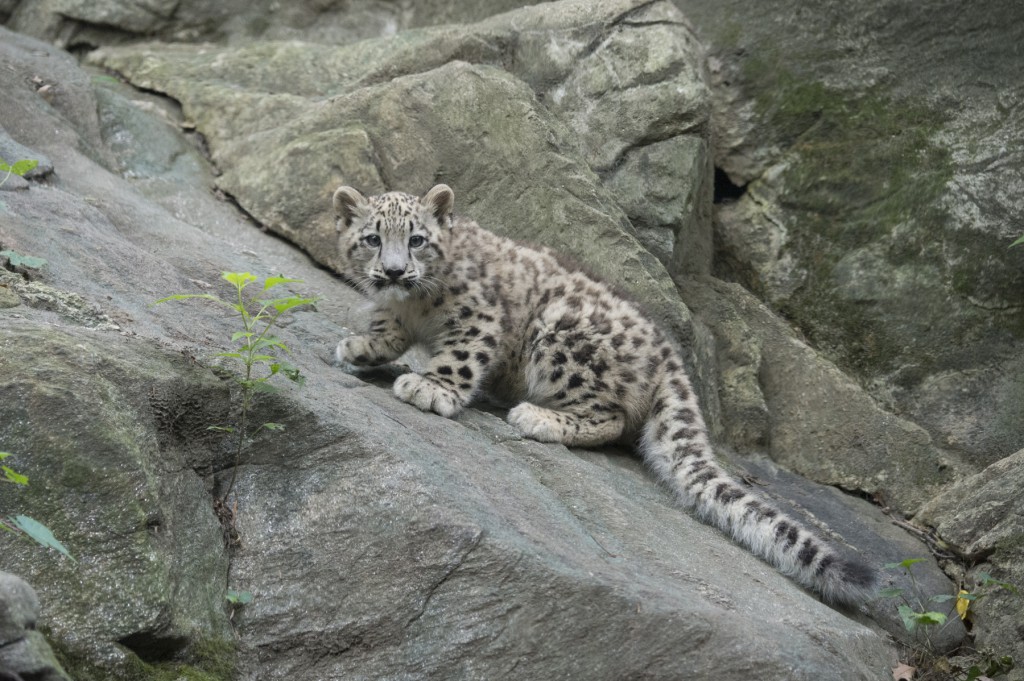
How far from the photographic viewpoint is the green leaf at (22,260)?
488 centimetres

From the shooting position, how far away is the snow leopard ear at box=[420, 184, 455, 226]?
6832 millimetres

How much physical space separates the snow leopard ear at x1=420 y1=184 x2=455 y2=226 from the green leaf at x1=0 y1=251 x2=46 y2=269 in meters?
2.50

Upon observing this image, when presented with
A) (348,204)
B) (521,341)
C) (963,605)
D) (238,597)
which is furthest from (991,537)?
(238,597)

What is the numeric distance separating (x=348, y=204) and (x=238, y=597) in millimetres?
3146

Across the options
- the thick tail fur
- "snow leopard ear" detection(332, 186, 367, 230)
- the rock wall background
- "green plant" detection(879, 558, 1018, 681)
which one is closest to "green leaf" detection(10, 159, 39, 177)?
the rock wall background

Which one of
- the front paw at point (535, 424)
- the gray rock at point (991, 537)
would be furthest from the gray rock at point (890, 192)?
the front paw at point (535, 424)

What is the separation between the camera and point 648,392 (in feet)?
23.1

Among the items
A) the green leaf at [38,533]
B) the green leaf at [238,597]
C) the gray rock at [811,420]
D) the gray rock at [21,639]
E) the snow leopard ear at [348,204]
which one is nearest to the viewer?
the gray rock at [21,639]

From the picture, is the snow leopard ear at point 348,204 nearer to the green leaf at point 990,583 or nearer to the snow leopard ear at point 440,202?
the snow leopard ear at point 440,202

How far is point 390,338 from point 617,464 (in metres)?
1.66

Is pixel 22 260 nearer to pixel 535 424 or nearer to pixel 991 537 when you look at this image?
pixel 535 424

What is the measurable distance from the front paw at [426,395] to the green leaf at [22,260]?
205 centimetres

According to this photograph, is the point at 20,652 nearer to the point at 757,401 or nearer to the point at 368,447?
the point at 368,447

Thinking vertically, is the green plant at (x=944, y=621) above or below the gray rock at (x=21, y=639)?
above
